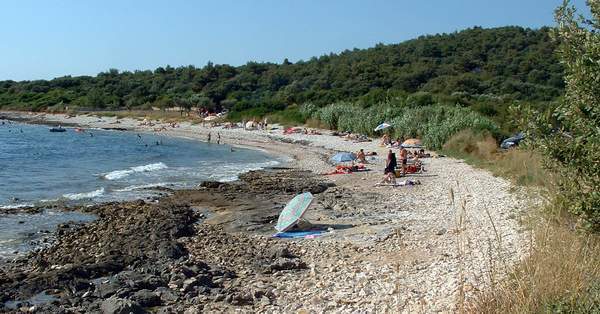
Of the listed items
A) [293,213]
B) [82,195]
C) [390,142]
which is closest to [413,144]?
[390,142]

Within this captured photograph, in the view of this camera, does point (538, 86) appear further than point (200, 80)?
No

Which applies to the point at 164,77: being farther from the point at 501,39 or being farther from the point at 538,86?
the point at 538,86

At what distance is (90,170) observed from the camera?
97.1 feet

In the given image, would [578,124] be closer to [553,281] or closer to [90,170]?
[553,281]

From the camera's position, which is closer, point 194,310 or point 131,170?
point 194,310

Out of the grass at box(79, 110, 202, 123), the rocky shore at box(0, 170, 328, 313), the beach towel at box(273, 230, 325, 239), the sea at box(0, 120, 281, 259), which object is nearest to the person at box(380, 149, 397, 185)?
the rocky shore at box(0, 170, 328, 313)

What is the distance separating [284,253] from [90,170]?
20.9m

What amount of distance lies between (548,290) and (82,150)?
38.5m

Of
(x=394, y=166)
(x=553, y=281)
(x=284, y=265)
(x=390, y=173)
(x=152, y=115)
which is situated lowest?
(x=284, y=265)

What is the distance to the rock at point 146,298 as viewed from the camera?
912 centimetres

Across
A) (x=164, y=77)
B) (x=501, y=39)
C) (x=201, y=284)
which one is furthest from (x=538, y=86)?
(x=164, y=77)

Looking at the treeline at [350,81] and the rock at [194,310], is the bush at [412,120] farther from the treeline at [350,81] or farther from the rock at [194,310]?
the rock at [194,310]

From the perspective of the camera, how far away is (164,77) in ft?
341

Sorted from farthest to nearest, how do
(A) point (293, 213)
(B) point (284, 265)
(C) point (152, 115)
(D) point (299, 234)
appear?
(C) point (152, 115) → (A) point (293, 213) → (D) point (299, 234) → (B) point (284, 265)
